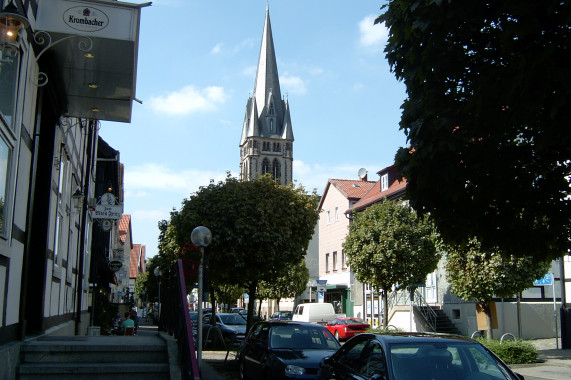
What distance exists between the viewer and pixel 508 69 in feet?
22.6

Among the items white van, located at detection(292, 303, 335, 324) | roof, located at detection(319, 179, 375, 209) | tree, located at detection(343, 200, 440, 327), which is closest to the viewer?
tree, located at detection(343, 200, 440, 327)

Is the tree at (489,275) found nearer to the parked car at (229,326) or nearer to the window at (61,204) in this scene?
the parked car at (229,326)

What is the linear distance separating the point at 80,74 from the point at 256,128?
11400 centimetres

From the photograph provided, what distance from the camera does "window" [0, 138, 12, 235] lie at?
728 centimetres

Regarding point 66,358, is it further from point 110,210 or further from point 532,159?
point 110,210

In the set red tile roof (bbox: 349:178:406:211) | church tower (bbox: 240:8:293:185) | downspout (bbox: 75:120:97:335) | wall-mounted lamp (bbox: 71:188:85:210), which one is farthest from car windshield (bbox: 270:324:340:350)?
church tower (bbox: 240:8:293:185)

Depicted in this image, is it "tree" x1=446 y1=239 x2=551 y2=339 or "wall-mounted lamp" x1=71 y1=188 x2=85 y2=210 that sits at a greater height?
"wall-mounted lamp" x1=71 y1=188 x2=85 y2=210

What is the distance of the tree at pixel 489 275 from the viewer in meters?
20.1

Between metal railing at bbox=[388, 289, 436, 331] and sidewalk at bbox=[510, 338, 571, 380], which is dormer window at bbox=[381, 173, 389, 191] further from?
sidewalk at bbox=[510, 338, 571, 380]

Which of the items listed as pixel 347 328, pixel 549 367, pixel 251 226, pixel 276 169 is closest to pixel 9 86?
pixel 251 226

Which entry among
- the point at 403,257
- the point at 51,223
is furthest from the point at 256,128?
the point at 51,223

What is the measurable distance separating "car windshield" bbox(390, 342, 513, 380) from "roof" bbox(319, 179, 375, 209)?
37669 millimetres

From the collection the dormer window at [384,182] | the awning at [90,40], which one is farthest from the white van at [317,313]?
the awning at [90,40]

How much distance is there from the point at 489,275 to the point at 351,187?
27538mm
